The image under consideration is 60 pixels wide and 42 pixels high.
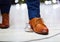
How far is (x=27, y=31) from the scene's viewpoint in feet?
5.06

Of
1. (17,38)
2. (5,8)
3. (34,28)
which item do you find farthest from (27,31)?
(5,8)

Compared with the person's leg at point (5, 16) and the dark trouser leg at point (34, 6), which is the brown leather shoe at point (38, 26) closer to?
the dark trouser leg at point (34, 6)

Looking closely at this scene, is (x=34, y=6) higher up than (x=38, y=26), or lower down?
higher up

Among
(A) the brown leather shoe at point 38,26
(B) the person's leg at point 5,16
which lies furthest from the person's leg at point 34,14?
(B) the person's leg at point 5,16

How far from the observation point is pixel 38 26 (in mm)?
1400

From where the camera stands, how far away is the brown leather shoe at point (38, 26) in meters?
1.36

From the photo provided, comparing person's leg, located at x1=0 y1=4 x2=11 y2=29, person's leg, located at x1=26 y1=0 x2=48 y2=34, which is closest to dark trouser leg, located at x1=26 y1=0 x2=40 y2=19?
person's leg, located at x1=26 y1=0 x2=48 y2=34

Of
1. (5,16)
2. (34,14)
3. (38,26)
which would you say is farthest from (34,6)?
(5,16)

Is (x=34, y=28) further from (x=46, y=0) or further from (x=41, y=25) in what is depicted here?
(x=46, y=0)

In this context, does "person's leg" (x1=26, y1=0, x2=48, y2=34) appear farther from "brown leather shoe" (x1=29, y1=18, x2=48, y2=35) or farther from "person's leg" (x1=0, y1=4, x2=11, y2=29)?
"person's leg" (x1=0, y1=4, x2=11, y2=29)

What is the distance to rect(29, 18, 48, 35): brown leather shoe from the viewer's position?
1359 millimetres

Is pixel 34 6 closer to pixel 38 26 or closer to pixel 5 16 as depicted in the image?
pixel 38 26

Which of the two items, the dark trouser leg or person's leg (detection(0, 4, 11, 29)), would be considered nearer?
the dark trouser leg

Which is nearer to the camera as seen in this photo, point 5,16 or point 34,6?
point 34,6
